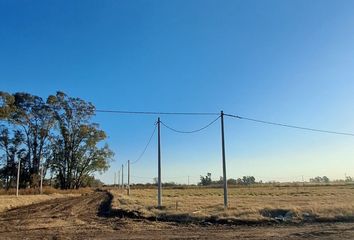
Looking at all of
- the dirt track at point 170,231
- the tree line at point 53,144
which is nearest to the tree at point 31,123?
the tree line at point 53,144

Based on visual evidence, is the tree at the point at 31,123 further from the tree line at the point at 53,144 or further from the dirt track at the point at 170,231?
the dirt track at the point at 170,231

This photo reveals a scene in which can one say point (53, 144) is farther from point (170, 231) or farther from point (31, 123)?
point (170, 231)

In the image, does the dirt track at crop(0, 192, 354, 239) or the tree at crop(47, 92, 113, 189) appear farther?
the tree at crop(47, 92, 113, 189)

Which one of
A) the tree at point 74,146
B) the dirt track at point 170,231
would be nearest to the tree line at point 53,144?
the tree at point 74,146

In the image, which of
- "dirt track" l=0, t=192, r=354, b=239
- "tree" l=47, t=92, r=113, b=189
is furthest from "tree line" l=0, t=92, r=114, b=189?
"dirt track" l=0, t=192, r=354, b=239

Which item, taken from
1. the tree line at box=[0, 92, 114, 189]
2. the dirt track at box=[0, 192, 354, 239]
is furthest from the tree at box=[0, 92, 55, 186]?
the dirt track at box=[0, 192, 354, 239]

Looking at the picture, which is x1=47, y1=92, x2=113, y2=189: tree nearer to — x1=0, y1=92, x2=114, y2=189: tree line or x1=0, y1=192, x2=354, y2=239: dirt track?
x1=0, y1=92, x2=114, y2=189: tree line

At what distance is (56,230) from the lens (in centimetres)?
1770

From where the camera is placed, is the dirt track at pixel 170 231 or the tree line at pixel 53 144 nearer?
the dirt track at pixel 170 231

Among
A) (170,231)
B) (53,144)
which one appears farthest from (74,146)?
(170,231)

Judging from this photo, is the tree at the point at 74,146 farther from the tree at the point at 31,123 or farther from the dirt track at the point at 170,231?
the dirt track at the point at 170,231

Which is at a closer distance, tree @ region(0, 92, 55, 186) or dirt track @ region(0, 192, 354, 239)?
dirt track @ region(0, 192, 354, 239)

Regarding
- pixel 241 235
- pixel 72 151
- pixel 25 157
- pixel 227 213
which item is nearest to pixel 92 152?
pixel 72 151

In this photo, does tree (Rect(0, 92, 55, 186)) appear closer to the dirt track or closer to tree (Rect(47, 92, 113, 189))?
tree (Rect(47, 92, 113, 189))
